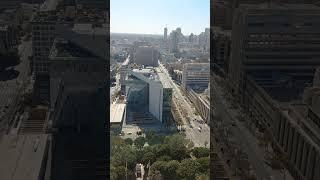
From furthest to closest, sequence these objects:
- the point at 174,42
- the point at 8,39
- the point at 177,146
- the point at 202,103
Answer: the point at 174,42
the point at 202,103
the point at 177,146
the point at 8,39

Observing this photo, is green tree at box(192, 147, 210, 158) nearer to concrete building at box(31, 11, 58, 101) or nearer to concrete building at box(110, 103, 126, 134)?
concrete building at box(110, 103, 126, 134)

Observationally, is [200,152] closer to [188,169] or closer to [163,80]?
[188,169]

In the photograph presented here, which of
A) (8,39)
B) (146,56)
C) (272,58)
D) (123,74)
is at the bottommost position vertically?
(123,74)

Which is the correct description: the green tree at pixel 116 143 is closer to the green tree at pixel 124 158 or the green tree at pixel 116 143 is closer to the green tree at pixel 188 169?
the green tree at pixel 124 158

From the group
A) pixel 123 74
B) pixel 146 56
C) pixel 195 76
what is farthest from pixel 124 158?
pixel 146 56

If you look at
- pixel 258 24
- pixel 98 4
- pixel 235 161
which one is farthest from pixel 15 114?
pixel 258 24

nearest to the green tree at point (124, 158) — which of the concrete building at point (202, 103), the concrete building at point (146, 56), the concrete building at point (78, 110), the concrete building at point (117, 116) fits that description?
the concrete building at point (117, 116)

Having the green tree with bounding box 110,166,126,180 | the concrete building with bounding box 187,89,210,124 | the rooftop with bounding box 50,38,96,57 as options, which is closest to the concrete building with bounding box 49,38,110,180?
the rooftop with bounding box 50,38,96,57
